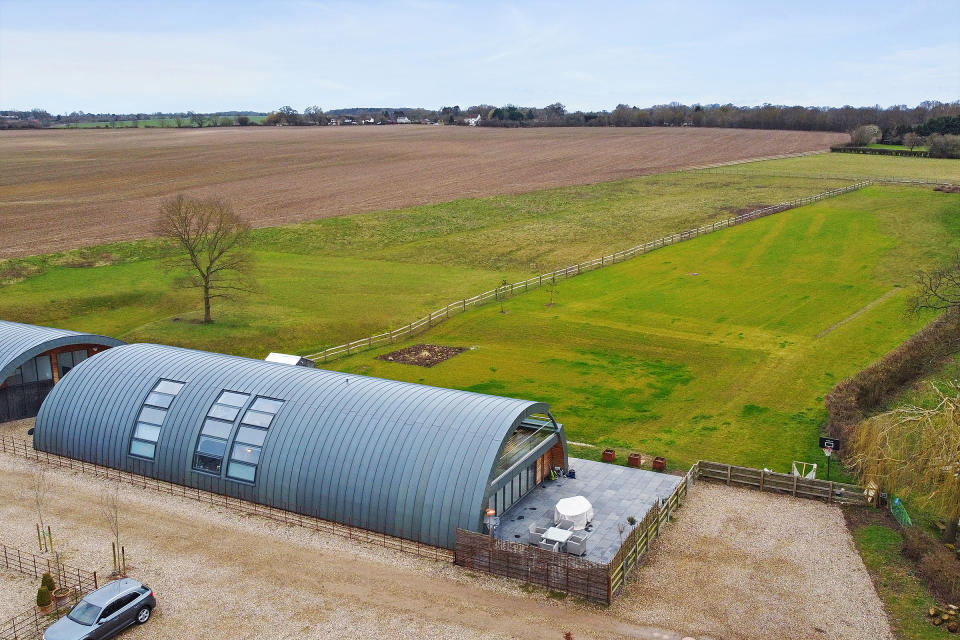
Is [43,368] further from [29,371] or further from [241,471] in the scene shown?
[241,471]

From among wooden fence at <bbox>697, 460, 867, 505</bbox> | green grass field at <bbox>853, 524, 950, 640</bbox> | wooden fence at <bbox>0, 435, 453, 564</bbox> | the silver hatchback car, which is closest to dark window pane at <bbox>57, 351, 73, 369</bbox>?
wooden fence at <bbox>0, 435, 453, 564</bbox>

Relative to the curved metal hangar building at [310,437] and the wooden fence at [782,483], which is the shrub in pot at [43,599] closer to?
the curved metal hangar building at [310,437]

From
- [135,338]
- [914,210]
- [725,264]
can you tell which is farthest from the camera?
[914,210]

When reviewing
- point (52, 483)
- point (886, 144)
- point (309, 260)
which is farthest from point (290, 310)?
point (886, 144)

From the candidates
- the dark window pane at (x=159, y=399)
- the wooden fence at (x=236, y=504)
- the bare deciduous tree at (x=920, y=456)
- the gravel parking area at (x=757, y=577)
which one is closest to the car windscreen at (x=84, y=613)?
the wooden fence at (x=236, y=504)

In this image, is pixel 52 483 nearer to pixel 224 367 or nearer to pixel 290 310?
pixel 224 367
